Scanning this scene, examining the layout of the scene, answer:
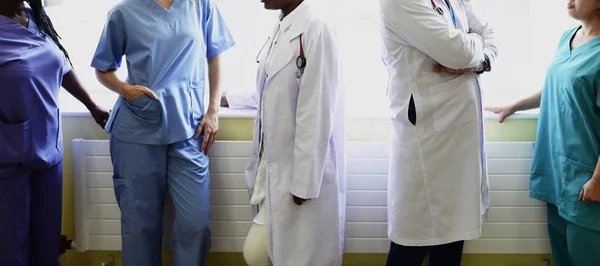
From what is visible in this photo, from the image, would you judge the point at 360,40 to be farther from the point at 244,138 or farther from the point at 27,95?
the point at 27,95

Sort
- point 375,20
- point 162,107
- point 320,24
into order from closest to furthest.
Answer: point 320,24
point 162,107
point 375,20

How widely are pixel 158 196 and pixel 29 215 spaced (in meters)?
0.42

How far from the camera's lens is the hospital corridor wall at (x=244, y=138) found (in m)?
2.37

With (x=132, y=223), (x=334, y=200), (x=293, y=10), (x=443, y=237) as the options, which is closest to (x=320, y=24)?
(x=293, y=10)

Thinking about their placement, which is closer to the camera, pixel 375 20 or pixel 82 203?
pixel 82 203

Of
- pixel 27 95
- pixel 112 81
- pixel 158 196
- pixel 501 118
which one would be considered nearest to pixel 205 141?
pixel 158 196

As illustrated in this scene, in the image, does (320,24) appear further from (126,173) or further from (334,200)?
(126,173)

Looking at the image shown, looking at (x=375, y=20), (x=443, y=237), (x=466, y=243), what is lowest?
(x=466, y=243)

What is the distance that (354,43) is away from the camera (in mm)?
2545

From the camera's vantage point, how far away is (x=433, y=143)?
187cm

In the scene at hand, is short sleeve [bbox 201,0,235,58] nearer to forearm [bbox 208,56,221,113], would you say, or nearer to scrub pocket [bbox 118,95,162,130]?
forearm [bbox 208,56,221,113]

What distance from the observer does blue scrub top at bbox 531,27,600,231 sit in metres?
1.95

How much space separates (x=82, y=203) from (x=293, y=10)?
1.19 meters

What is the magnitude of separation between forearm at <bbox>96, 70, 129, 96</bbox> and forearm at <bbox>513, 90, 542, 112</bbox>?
1465 millimetres
